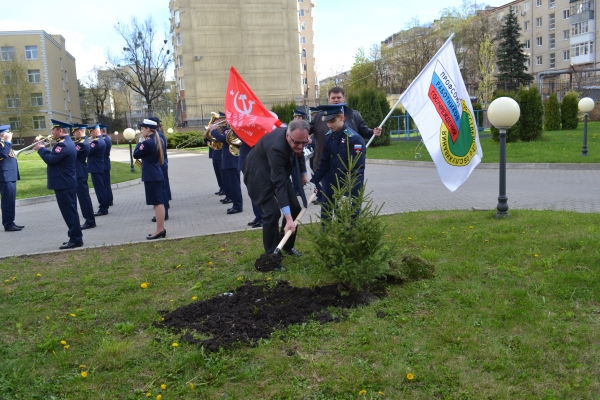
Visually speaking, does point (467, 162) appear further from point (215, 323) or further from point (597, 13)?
point (597, 13)

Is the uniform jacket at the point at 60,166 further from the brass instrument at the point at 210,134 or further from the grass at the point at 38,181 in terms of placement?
the grass at the point at 38,181

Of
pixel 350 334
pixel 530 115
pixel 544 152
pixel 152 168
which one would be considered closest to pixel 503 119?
pixel 350 334

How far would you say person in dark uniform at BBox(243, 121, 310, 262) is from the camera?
567 centimetres

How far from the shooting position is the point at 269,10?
55.4 m

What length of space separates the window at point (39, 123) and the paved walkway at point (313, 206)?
5145 cm

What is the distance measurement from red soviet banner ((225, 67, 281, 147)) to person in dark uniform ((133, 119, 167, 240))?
149cm

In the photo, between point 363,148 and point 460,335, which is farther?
point 363,148

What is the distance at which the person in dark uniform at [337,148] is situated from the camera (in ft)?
20.1

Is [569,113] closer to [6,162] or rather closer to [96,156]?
[96,156]

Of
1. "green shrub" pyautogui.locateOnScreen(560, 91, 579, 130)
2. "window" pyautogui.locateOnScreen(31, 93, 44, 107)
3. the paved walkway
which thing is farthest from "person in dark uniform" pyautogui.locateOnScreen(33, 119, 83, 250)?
"window" pyautogui.locateOnScreen(31, 93, 44, 107)

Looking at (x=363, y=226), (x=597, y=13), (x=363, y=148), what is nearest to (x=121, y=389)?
(x=363, y=226)

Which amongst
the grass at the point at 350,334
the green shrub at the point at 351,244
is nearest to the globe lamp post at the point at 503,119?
the grass at the point at 350,334

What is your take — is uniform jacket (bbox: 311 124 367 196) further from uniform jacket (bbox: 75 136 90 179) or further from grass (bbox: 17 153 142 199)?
grass (bbox: 17 153 142 199)

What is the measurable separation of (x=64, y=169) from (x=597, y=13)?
208ft
